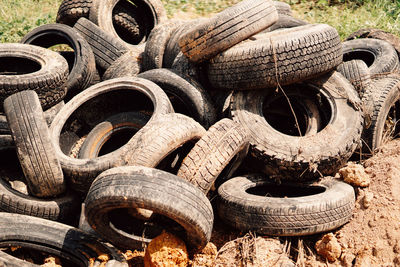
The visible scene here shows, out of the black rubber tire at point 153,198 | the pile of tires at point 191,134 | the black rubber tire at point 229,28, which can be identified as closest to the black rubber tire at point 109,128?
the pile of tires at point 191,134

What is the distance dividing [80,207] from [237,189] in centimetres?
184

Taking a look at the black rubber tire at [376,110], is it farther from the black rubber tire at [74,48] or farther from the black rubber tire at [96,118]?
the black rubber tire at [74,48]

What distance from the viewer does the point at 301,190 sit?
4715 mm

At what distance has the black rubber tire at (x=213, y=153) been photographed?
4.01 meters


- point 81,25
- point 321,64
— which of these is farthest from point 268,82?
point 81,25

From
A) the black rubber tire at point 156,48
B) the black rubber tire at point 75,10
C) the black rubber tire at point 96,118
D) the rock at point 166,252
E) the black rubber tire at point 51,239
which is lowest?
the black rubber tire at point 51,239

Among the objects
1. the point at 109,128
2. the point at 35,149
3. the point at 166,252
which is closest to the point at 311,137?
the point at 166,252

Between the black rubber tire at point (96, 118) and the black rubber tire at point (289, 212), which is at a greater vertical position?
the black rubber tire at point (96, 118)

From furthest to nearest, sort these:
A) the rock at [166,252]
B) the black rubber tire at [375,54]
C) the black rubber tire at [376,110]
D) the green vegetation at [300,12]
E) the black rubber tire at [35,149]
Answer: the green vegetation at [300,12] → the black rubber tire at [375,54] → the black rubber tire at [376,110] → the black rubber tire at [35,149] → the rock at [166,252]

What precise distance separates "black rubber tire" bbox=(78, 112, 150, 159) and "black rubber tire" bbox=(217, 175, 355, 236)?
160 cm

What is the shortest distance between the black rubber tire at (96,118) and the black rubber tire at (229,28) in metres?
0.74

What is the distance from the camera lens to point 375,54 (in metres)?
6.03

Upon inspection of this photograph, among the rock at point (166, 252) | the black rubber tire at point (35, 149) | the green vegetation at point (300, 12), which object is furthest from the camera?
the green vegetation at point (300, 12)

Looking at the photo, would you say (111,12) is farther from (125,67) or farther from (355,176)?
(355,176)
